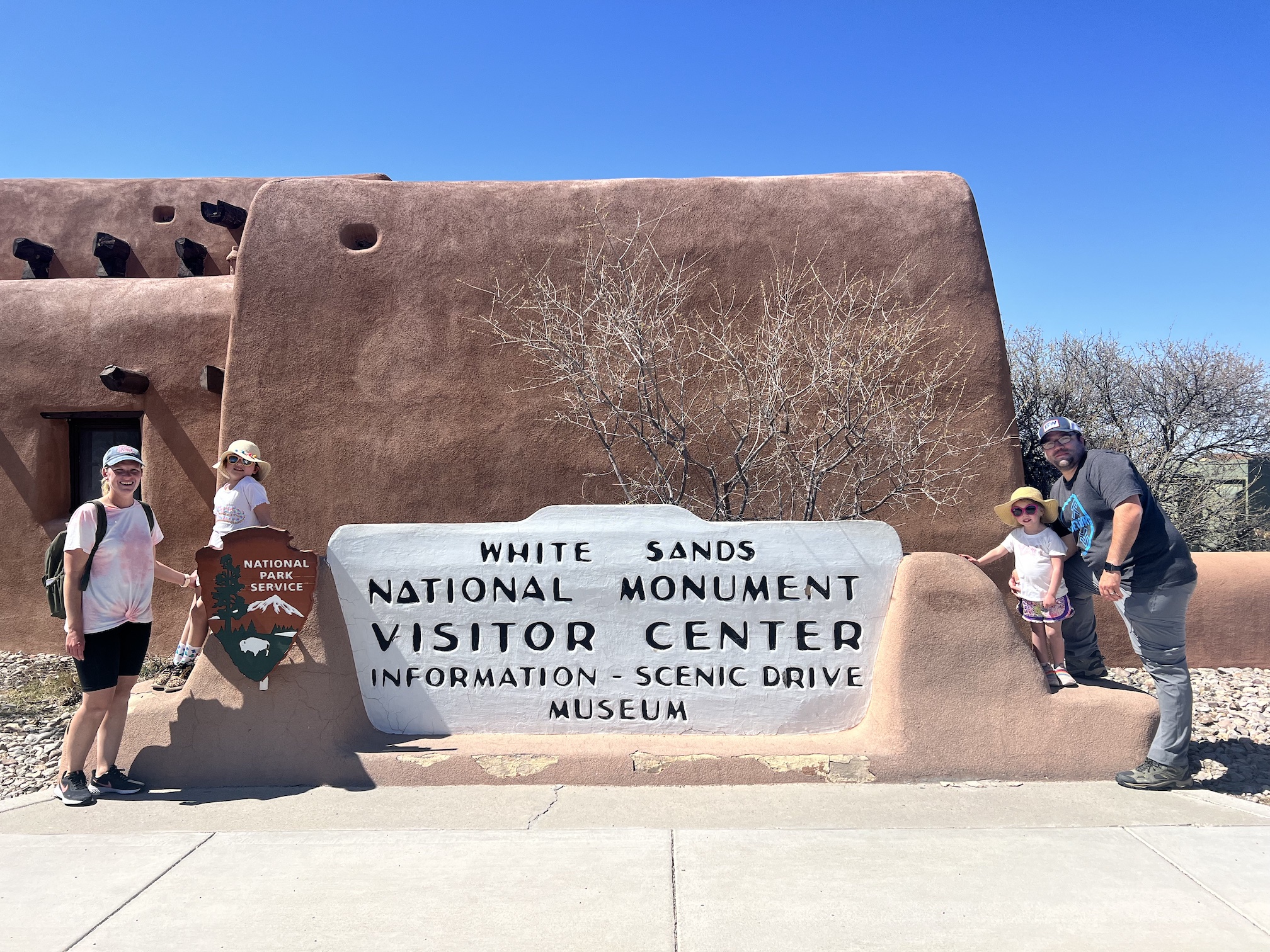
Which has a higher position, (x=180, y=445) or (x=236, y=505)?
(x=180, y=445)

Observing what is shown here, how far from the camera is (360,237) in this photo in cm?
779

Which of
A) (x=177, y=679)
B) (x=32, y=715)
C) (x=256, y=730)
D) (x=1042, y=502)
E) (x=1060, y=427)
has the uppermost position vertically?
(x=1060, y=427)

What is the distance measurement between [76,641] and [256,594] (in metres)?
0.81

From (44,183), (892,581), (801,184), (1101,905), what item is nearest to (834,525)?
(892,581)

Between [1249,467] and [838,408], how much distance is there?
40.3ft

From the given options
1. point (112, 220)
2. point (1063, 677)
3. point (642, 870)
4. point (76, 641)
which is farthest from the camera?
point (112, 220)

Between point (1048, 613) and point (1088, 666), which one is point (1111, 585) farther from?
point (1088, 666)

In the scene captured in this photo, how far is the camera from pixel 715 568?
4789 millimetres

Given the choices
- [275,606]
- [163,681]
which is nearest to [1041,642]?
[275,606]

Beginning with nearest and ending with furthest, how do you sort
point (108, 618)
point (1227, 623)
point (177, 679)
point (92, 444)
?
point (108, 618), point (177, 679), point (1227, 623), point (92, 444)

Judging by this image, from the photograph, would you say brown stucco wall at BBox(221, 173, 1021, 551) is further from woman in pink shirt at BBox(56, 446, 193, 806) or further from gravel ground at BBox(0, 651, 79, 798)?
woman in pink shirt at BBox(56, 446, 193, 806)

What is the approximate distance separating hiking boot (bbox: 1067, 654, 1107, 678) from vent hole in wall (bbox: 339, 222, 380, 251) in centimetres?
621

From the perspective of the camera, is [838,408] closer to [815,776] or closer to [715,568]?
[715,568]

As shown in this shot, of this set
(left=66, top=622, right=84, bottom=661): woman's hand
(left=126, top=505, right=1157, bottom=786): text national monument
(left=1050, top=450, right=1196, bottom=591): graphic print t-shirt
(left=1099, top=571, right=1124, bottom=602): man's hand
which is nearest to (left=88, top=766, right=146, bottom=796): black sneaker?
(left=126, top=505, right=1157, bottom=786): text national monument
